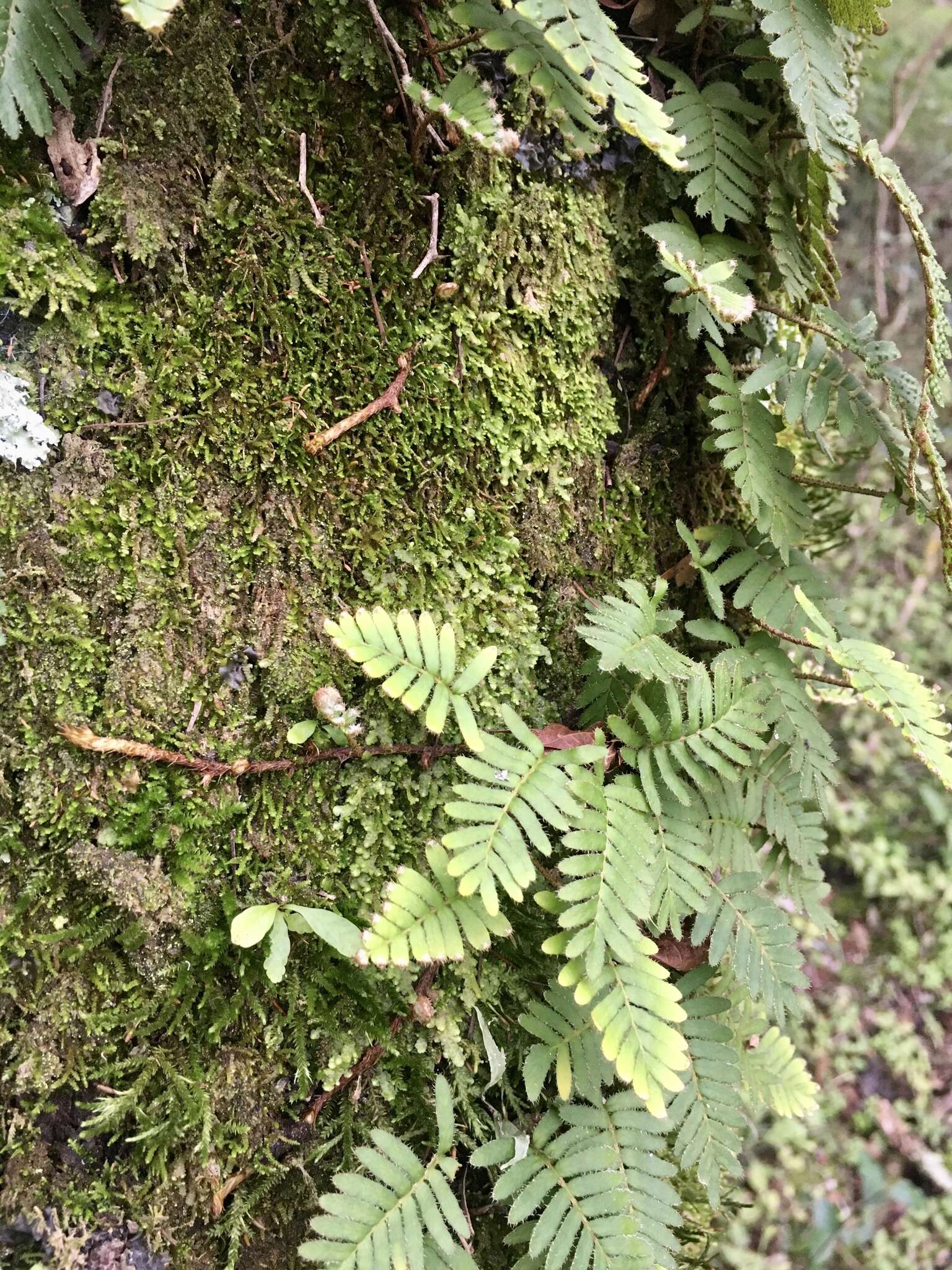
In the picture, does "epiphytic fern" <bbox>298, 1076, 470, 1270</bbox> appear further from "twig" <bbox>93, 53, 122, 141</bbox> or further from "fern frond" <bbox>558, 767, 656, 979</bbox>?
"twig" <bbox>93, 53, 122, 141</bbox>

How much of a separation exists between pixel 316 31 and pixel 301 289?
1.59 feet

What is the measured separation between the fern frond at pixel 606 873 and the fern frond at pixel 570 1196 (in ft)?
1.42

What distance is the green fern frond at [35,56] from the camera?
49.5 inches

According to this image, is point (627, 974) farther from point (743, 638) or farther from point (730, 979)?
point (743, 638)

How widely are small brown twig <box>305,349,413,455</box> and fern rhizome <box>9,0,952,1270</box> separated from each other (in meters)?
0.36

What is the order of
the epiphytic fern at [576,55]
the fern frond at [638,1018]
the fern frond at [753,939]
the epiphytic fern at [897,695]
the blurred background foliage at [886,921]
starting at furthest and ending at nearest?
the blurred background foliage at [886,921], the fern frond at [753,939], the epiphytic fern at [897,695], the fern frond at [638,1018], the epiphytic fern at [576,55]

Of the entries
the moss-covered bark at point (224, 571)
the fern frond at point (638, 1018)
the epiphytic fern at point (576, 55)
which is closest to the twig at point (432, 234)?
the moss-covered bark at point (224, 571)

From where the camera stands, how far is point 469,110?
1.45 m

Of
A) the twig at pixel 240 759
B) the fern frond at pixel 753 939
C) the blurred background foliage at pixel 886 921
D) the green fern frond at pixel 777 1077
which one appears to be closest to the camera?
the twig at pixel 240 759

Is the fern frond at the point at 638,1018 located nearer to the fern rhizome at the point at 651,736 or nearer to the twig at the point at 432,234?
the fern rhizome at the point at 651,736

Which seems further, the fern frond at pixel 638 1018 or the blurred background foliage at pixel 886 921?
the blurred background foliage at pixel 886 921

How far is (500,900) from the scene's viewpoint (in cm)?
170

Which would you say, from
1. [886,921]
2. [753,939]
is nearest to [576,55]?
[753,939]

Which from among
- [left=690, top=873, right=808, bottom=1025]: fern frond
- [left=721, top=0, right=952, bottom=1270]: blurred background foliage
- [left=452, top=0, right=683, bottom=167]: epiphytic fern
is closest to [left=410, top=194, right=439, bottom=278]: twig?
[left=452, top=0, right=683, bottom=167]: epiphytic fern
